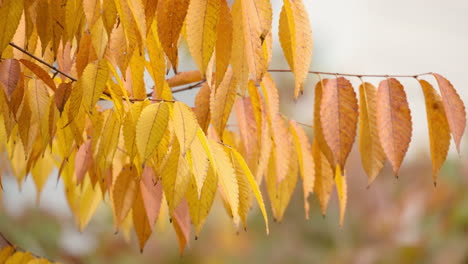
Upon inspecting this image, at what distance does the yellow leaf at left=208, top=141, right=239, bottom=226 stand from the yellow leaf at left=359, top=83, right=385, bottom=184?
0.18 m

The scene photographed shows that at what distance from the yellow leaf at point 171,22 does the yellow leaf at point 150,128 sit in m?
0.05

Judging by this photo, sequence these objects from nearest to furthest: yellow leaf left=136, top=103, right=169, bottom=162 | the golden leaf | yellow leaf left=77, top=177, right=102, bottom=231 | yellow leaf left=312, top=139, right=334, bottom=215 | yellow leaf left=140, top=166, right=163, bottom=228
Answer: yellow leaf left=136, top=103, right=169, bottom=162
the golden leaf
yellow leaf left=140, top=166, right=163, bottom=228
yellow leaf left=312, top=139, right=334, bottom=215
yellow leaf left=77, top=177, right=102, bottom=231

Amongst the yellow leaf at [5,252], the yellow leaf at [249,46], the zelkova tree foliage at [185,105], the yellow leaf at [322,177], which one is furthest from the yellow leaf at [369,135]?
the yellow leaf at [5,252]

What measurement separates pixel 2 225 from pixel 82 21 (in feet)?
9.92

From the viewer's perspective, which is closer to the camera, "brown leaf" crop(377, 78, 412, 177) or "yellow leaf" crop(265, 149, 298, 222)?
"brown leaf" crop(377, 78, 412, 177)

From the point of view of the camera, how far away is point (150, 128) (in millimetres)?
541

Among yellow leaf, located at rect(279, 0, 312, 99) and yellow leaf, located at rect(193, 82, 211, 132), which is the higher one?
yellow leaf, located at rect(279, 0, 312, 99)

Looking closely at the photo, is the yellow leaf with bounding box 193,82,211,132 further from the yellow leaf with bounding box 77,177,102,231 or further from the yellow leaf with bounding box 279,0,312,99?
the yellow leaf with bounding box 77,177,102,231

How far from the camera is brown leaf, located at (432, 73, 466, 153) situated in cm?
72

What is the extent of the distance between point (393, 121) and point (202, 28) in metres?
0.29

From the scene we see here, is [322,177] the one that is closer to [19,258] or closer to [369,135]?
[369,135]

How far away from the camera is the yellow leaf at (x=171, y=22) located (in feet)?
1.75

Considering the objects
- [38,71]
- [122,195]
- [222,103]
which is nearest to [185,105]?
[222,103]

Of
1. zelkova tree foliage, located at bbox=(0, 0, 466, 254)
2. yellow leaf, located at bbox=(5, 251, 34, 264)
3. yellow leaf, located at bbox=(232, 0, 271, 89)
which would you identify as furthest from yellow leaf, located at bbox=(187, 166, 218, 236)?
yellow leaf, located at bbox=(5, 251, 34, 264)
